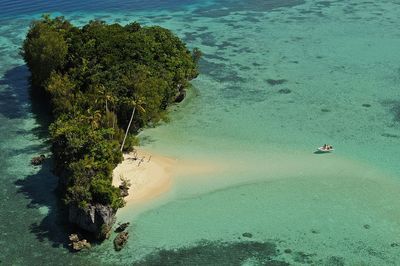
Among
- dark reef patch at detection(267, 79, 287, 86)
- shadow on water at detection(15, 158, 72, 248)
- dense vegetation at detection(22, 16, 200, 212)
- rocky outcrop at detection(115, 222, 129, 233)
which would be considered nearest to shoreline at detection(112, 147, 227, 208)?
dense vegetation at detection(22, 16, 200, 212)

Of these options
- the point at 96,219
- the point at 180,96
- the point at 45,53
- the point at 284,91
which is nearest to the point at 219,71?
the point at 284,91

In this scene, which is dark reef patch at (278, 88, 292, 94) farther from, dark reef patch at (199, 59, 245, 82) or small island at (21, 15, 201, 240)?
small island at (21, 15, 201, 240)

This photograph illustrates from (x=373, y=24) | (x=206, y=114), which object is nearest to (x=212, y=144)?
(x=206, y=114)

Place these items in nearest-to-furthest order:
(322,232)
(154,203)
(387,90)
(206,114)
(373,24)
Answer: (322,232) → (154,203) → (206,114) → (387,90) → (373,24)

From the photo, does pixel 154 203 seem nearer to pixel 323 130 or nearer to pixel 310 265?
pixel 310 265

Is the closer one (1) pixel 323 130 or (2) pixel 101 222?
(2) pixel 101 222

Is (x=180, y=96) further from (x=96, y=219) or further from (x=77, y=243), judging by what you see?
(x=77, y=243)

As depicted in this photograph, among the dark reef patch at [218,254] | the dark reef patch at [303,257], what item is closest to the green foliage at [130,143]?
the dark reef patch at [218,254]
